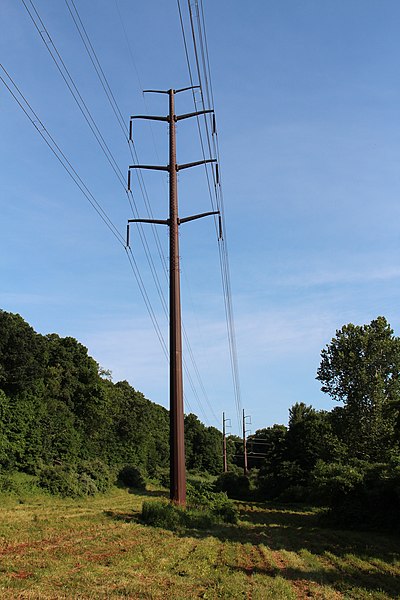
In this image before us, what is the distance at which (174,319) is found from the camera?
79.5ft

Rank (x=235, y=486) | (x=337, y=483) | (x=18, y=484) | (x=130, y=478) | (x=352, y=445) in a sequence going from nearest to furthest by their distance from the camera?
1. (x=337, y=483)
2. (x=18, y=484)
3. (x=352, y=445)
4. (x=130, y=478)
5. (x=235, y=486)

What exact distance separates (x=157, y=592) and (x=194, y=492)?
71.4 feet

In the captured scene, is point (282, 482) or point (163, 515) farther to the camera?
point (282, 482)

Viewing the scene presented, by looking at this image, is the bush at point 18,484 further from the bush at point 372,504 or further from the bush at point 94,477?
the bush at point 372,504

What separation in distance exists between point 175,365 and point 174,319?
7.37ft

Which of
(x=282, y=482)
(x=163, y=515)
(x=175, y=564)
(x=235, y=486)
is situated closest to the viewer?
Answer: (x=175, y=564)

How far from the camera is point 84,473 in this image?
5138 centimetres

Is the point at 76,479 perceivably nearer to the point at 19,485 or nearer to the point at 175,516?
the point at 19,485

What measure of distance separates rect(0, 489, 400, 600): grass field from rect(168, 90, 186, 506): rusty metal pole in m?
2.60

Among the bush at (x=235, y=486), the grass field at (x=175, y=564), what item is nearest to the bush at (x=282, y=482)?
the bush at (x=235, y=486)

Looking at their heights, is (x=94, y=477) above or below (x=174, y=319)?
below

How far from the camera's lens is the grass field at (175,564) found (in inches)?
372

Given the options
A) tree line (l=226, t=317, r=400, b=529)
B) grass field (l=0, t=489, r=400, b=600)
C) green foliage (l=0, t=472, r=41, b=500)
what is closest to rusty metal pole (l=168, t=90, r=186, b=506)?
grass field (l=0, t=489, r=400, b=600)

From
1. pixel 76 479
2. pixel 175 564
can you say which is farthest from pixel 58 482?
pixel 175 564
